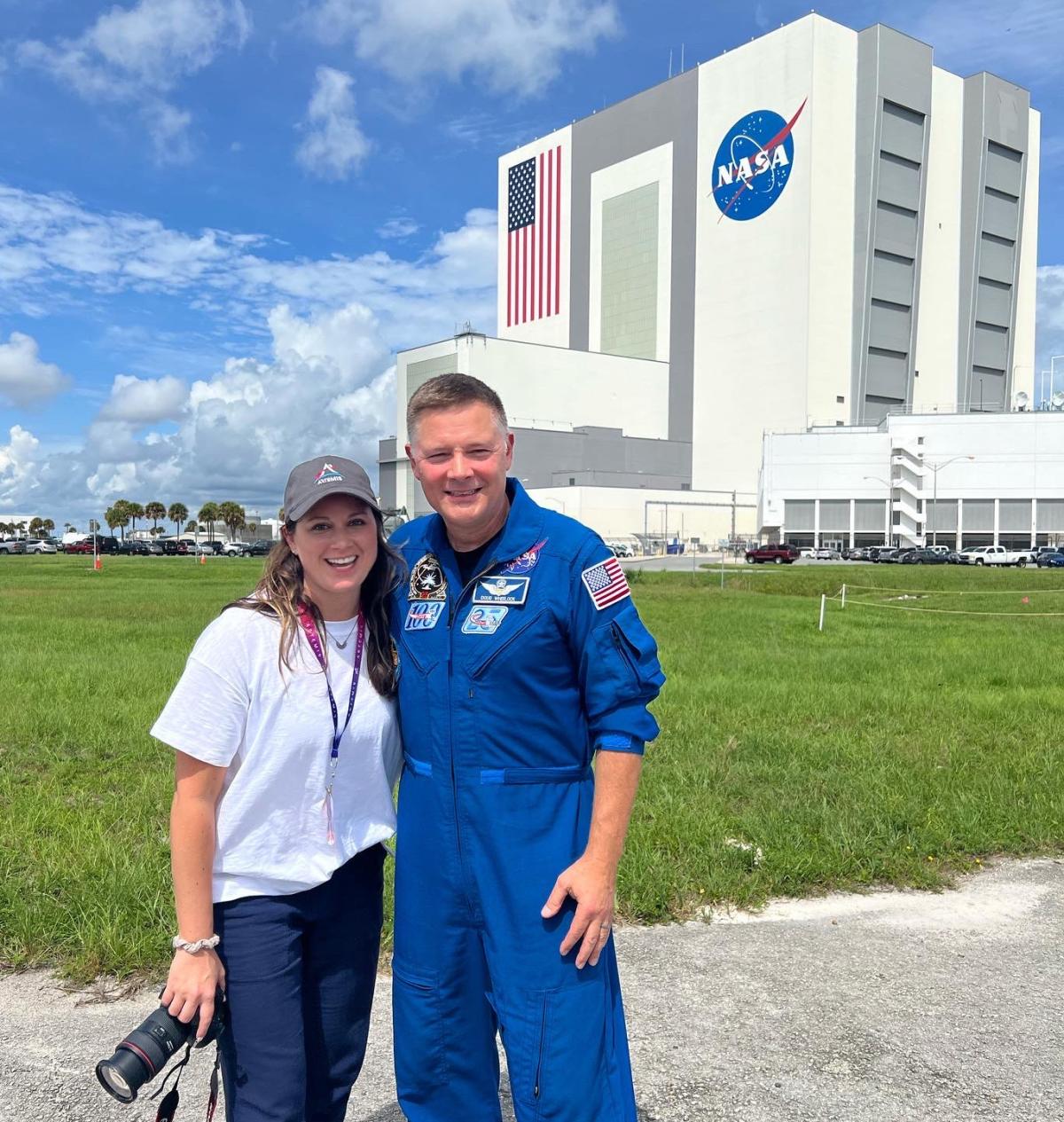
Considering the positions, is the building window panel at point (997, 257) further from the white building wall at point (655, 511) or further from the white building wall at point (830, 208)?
the white building wall at point (655, 511)

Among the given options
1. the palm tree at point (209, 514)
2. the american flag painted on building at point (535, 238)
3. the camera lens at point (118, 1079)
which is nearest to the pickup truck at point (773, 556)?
the american flag painted on building at point (535, 238)

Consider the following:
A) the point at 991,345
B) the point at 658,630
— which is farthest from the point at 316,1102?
the point at 991,345

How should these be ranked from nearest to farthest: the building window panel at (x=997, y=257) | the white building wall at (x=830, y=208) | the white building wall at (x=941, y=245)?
the white building wall at (x=830, y=208) < the white building wall at (x=941, y=245) < the building window panel at (x=997, y=257)

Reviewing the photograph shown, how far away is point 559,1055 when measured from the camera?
7.30 ft

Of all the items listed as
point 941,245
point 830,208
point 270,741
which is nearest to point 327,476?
point 270,741

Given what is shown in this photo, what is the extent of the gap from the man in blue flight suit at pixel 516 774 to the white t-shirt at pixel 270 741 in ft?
0.52

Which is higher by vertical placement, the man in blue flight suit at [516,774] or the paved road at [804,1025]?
the man in blue flight suit at [516,774]

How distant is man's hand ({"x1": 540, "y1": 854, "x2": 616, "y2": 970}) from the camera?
2.22 m

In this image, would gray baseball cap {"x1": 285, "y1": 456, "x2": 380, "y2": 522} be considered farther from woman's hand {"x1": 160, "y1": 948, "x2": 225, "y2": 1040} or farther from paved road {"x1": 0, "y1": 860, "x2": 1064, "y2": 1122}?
paved road {"x1": 0, "y1": 860, "x2": 1064, "y2": 1122}

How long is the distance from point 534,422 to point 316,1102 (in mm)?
86459

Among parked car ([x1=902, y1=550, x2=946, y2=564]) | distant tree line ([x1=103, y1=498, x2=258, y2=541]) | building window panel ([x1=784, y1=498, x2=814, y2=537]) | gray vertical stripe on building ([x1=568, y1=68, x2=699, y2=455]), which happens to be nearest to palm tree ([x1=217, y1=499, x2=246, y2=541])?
distant tree line ([x1=103, y1=498, x2=258, y2=541])

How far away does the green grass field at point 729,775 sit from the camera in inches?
188

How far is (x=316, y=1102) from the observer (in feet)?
7.93

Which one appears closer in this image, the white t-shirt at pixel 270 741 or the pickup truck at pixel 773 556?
the white t-shirt at pixel 270 741
